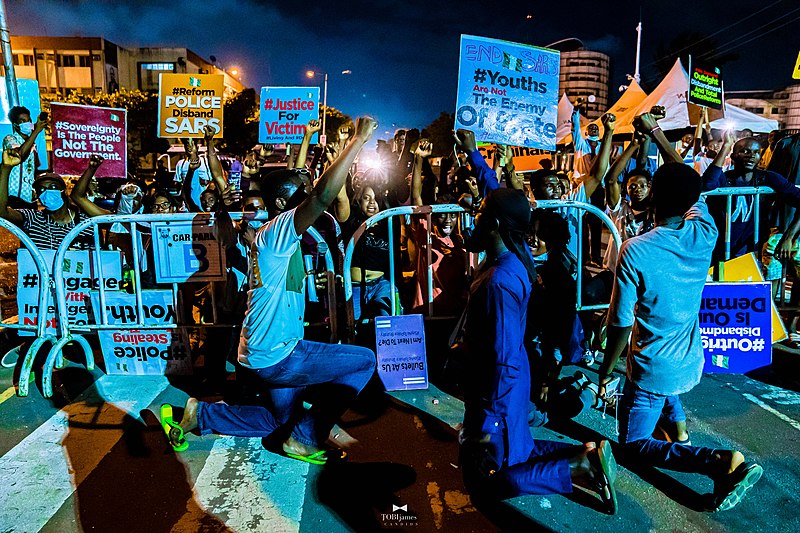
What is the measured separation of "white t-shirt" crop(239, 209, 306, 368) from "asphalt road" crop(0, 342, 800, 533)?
847 millimetres

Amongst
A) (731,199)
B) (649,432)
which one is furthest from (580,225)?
(649,432)

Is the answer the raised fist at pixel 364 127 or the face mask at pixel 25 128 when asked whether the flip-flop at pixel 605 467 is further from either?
the face mask at pixel 25 128

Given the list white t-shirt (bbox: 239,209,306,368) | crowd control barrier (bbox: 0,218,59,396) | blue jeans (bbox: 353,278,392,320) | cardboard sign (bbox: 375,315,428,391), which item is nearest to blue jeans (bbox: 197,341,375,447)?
white t-shirt (bbox: 239,209,306,368)

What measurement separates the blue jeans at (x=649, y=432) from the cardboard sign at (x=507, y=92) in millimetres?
3013

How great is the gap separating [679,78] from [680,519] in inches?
627

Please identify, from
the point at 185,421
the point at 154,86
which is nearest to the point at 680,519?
the point at 185,421

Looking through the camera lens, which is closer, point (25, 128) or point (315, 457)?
point (315, 457)

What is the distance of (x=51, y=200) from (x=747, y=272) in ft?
24.5

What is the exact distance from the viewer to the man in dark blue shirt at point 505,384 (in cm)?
284

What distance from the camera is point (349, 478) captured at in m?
3.67

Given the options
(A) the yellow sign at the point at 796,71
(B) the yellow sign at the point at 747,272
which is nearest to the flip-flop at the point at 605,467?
(B) the yellow sign at the point at 747,272

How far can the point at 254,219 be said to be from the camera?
5277 mm

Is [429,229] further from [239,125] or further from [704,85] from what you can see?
[239,125]

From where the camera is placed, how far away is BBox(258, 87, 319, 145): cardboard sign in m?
10.9
